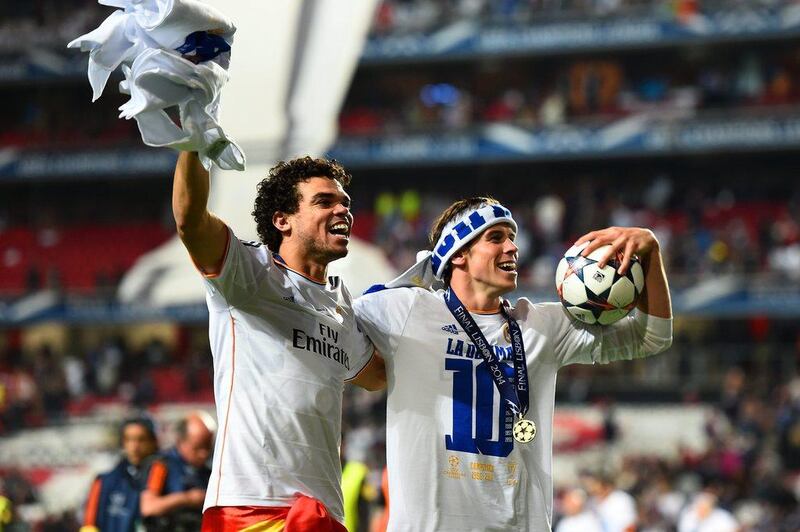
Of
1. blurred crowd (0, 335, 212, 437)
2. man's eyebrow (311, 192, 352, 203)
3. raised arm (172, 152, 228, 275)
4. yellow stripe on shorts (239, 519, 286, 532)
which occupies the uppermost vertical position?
blurred crowd (0, 335, 212, 437)

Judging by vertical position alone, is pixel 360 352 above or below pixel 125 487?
above

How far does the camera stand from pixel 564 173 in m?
28.7

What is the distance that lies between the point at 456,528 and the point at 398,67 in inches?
1039

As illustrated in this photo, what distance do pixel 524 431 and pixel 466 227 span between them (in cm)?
88

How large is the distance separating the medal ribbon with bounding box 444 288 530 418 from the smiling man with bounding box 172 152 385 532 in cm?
52

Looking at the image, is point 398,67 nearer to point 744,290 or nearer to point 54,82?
point 54,82

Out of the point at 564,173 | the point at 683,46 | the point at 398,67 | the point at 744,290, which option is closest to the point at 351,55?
the point at 398,67

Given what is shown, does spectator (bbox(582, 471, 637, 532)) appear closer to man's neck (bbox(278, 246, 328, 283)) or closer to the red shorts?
man's neck (bbox(278, 246, 328, 283))

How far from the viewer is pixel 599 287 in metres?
4.97

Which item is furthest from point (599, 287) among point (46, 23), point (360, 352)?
point (46, 23)

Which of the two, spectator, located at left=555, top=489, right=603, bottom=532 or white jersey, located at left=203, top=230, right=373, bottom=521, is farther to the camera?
spectator, located at left=555, top=489, right=603, bottom=532

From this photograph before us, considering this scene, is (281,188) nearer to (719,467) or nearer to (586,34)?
(719,467)

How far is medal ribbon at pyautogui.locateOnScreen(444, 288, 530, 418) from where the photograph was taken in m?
4.88

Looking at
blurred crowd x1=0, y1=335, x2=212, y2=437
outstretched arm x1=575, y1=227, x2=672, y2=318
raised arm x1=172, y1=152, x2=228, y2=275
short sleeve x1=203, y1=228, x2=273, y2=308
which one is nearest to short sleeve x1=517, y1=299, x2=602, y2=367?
outstretched arm x1=575, y1=227, x2=672, y2=318
